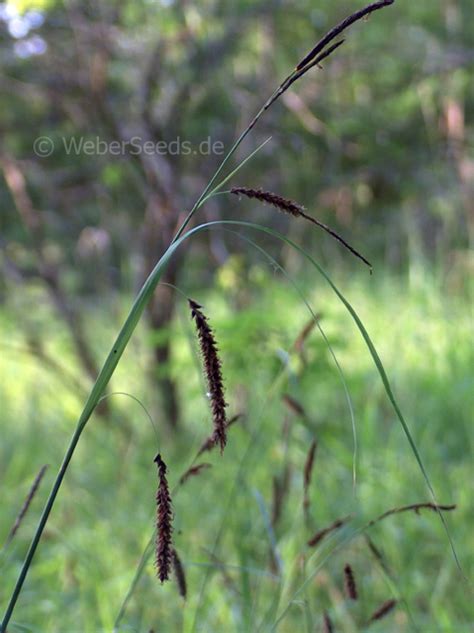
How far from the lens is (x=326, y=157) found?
4.78 meters

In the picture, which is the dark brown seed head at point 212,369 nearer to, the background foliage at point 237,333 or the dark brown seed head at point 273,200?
the dark brown seed head at point 273,200

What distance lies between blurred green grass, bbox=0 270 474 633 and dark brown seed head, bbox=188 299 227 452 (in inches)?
13.9

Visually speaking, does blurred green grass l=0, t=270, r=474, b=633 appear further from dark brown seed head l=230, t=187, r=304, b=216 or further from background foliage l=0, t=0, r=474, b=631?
dark brown seed head l=230, t=187, r=304, b=216

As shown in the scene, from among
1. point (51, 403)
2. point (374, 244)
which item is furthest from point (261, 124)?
point (374, 244)

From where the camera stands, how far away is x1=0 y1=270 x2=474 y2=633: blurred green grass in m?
1.87

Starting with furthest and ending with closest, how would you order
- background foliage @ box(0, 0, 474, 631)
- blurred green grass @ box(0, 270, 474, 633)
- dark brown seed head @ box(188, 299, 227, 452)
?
background foliage @ box(0, 0, 474, 631)
blurred green grass @ box(0, 270, 474, 633)
dark brown seed head @ box(188, 299, 227, 452)

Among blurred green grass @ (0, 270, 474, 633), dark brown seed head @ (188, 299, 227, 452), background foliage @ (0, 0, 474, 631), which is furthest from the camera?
background foliage @ (0, 0, 474, 631)

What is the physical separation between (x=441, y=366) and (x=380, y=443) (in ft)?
2.37

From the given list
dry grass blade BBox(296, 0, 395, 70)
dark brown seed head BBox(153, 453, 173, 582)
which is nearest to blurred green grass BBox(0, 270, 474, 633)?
dark brown seed head BBox(153, 453, 173, 582)

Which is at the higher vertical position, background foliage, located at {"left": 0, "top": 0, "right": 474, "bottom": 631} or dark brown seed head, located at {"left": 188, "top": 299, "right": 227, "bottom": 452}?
background foliage, located at {"left": 0, "top": 0, "right": 474, "bottom": 631}

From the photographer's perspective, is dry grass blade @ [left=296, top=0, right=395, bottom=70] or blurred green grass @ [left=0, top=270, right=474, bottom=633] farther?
blurred green grass @ [left=0, top=270, right=474, bottom=633]

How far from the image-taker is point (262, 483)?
8.32 ft

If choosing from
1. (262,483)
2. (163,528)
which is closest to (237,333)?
(262,483)

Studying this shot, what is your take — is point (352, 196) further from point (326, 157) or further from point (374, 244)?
point (374, 244)
